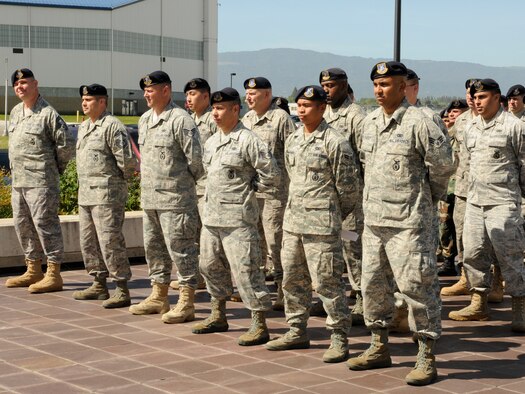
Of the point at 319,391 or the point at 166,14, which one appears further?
the point at 166,14

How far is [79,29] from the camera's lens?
77562 millimetres

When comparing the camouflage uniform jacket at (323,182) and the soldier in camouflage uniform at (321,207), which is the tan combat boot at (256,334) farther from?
the camouflage uniform jacket at (323,182)

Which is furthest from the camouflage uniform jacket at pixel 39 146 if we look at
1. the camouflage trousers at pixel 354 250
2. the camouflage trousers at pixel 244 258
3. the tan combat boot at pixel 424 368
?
the tan combat boot at pixel 424 368

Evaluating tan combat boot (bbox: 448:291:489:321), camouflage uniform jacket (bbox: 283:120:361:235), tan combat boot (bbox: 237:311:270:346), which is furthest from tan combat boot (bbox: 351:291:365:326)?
camouflage uniform jacket (bbox: 283:120:361:235)

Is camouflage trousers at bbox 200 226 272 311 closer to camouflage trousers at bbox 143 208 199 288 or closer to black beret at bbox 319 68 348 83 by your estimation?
camouflage trousers at bbox 143 208 199 288

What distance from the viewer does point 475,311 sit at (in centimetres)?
929

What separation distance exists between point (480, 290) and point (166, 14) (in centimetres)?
7720

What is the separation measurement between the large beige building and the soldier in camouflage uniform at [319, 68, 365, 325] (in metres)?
64.0

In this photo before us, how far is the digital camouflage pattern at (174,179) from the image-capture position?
921 cm

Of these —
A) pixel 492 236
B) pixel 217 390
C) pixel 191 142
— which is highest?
pixel 191 142

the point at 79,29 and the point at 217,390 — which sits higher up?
the point at 79,29

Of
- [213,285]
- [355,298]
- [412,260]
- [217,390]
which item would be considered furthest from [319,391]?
[355,298]

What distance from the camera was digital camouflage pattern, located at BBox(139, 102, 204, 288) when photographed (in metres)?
9.21

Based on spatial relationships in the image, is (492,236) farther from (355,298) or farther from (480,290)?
(355,298)
